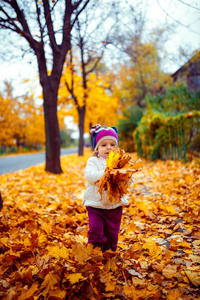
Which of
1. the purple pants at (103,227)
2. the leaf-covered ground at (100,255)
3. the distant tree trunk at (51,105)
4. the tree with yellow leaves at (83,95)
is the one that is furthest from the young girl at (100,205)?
the tree with yellow leaves at (83,95)

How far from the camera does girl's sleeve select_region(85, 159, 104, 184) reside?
2.04 m

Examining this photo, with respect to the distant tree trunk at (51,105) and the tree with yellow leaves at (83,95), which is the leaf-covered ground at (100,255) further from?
the tree with yellow leaves at (83,95)

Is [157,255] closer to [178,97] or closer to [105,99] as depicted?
[178,97]

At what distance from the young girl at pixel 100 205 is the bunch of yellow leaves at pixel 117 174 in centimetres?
17

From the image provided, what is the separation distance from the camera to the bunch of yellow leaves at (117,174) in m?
1.80

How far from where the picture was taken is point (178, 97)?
384 inches

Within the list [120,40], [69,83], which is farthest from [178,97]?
[69,83]

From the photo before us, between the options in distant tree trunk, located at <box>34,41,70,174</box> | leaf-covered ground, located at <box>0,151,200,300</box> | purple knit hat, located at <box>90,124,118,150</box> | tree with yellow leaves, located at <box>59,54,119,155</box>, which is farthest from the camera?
tree with yellow leaves, located at <box>59,54,119,155</box>

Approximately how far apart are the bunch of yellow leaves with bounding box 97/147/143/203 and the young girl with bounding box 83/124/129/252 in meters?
0.17

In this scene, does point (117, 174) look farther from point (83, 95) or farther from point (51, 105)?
point (83, 95)

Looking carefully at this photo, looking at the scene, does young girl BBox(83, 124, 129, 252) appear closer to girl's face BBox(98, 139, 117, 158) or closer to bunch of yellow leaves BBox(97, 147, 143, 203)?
girl's face BBox(98, 139, 117, 158)

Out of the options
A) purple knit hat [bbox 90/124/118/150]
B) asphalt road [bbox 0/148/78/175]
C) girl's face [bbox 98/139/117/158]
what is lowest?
asphalt road [bbox 0/148/78/175]

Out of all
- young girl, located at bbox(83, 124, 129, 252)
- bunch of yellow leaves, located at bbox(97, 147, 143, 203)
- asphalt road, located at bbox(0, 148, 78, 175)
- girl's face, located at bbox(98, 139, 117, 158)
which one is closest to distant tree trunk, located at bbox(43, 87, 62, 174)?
asphalt road, located at bbox(0, 148, 78, 175)

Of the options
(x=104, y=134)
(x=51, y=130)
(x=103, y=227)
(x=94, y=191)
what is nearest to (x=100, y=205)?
(x=94, y=191)
